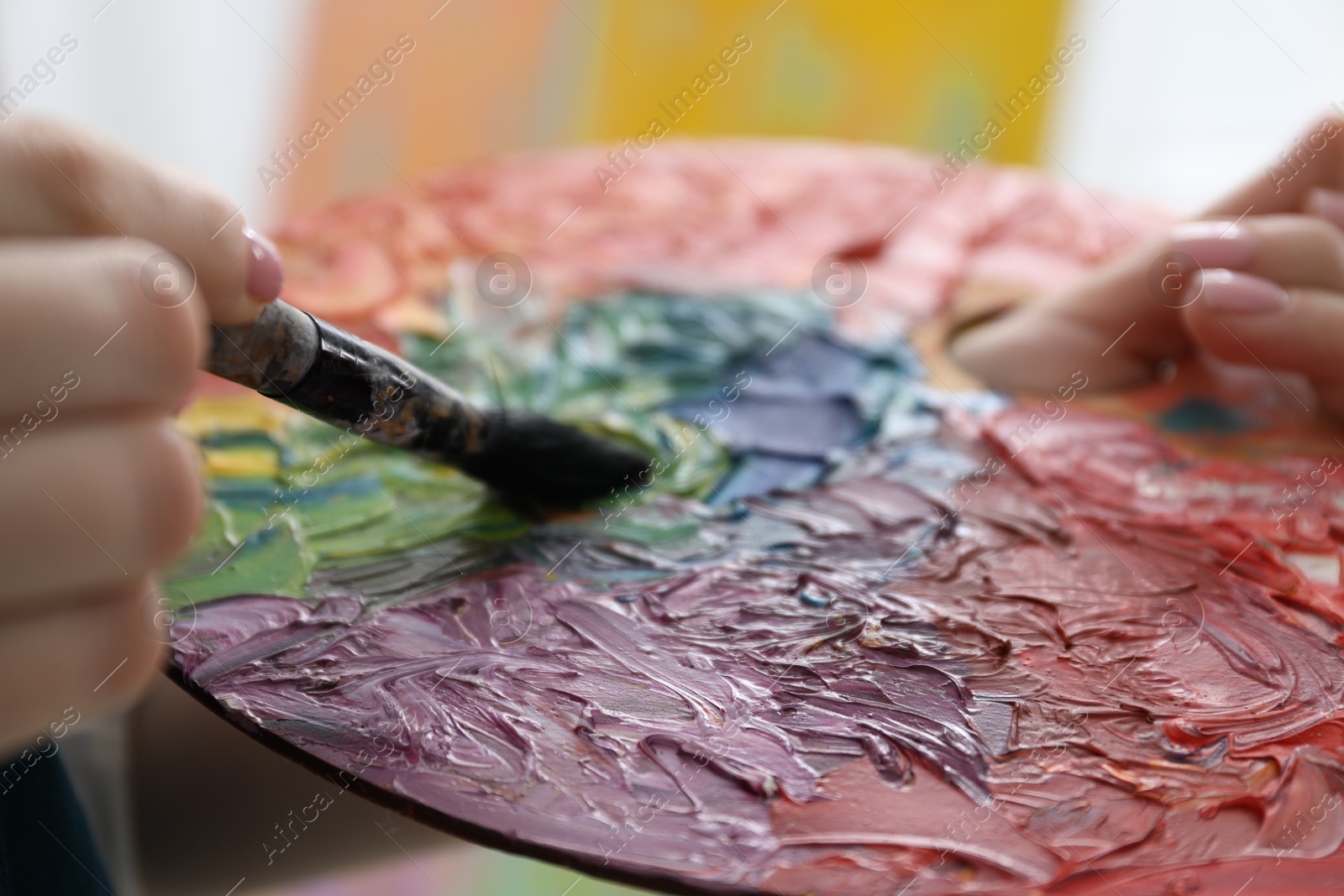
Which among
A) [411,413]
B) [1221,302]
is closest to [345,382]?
[411,413]

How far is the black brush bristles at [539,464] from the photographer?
819mm

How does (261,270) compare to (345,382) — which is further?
(345,382)

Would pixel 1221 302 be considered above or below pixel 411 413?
above

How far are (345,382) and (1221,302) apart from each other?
73 centimetres

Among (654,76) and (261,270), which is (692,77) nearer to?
(654,76)

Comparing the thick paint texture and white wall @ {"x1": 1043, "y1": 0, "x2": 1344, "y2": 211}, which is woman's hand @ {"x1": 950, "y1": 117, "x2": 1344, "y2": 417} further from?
white wall @ {"x1": 1043, "y1": 0, "x2": 1344, "y2": 211}

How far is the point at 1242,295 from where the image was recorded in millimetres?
915

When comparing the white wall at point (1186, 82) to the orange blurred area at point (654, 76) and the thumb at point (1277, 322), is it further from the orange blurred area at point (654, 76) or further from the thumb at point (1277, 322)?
the thumb at point (1277, 322)

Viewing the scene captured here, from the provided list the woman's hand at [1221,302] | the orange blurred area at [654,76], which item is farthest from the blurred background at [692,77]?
the woman's hand at [1221,302]

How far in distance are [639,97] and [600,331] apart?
181 cm

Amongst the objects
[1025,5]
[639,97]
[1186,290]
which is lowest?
[1186,290]

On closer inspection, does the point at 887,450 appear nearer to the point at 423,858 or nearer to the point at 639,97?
the point at 423,858

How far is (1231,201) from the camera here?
3.45 feet

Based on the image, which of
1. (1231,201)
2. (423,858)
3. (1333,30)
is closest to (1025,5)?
(1333,30)
